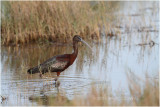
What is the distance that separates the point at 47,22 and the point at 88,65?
10.8 feet

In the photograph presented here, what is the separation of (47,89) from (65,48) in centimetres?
436

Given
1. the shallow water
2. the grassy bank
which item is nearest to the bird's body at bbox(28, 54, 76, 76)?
the shallow water

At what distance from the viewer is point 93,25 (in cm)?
1236

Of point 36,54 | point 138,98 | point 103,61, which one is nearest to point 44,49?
point 36,54

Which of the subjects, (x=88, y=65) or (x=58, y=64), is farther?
(x=88, y=65)

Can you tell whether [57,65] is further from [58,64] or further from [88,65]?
[88,65]

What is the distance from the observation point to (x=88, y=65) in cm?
942

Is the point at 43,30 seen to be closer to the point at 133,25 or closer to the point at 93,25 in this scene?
the point at 93,25

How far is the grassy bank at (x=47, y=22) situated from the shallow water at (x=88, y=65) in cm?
34

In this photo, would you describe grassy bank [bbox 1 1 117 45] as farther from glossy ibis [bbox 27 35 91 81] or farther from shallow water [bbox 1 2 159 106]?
glossy ibis [bbox 27 35 91 81]

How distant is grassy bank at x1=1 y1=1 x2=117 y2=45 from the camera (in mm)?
12133

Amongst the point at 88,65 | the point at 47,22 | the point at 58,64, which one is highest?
the point at 47,22

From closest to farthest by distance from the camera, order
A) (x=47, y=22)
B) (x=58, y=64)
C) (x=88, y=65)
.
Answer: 1. (x=58, y=64)
2. (x=88, y=65)
3. (x=47, y=22)

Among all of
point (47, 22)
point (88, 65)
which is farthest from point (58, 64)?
point (47, 22)
